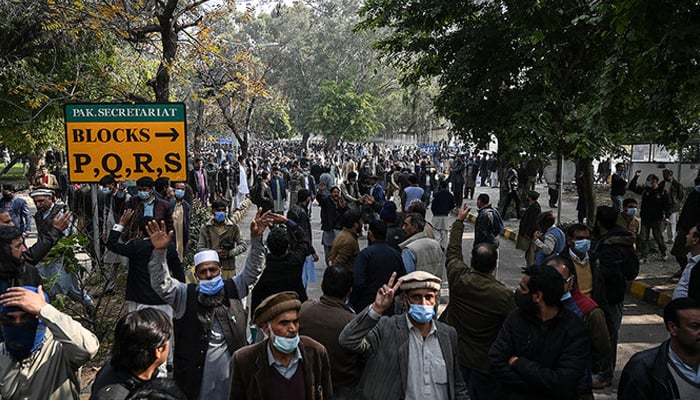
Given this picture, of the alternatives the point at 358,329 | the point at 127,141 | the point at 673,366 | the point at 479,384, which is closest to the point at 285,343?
the point at 358,329

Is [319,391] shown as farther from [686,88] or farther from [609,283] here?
[686,88]

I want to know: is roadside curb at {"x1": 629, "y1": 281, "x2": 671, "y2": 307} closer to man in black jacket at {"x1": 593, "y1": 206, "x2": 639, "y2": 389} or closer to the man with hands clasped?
man in black jacket at {"x1": 593, "y1": 206, "x2": 639, "y2": 389}

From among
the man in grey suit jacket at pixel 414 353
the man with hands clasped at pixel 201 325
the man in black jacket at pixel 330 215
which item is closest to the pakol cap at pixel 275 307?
the man in grey suit jacket at pixel 414 353

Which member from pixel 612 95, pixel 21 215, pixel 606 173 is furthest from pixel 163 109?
pixel 606 173

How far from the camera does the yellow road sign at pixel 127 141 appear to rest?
7.18 metres

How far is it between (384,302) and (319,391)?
1.97 feet

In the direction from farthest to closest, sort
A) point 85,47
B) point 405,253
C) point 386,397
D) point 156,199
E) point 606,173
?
point 606,173 < point 85,47 < point 156,199 < point 405,253 < point 386,397

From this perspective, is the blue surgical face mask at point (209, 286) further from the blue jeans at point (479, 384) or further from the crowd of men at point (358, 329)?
the blue jeans at point (479, 384)

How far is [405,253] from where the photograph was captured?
18.7ft

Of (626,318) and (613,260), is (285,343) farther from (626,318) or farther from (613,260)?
(626,318)

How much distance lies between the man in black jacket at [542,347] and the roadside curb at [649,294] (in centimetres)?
621

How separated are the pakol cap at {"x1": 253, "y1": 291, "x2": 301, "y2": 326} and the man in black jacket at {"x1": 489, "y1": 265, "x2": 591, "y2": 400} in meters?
1.22

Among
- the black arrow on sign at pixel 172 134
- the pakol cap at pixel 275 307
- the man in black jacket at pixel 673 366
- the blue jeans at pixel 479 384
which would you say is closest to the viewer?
the man in black jacket at pixel 673 366

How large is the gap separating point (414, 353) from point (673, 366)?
130cm
